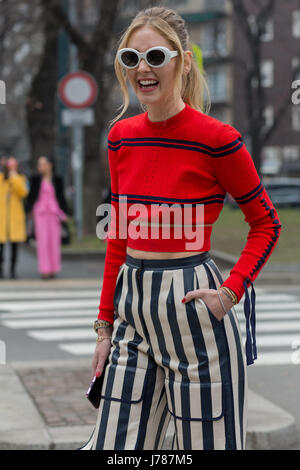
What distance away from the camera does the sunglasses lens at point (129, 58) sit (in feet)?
9.04

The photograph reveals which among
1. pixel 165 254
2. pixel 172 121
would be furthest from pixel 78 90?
pixel 165 254

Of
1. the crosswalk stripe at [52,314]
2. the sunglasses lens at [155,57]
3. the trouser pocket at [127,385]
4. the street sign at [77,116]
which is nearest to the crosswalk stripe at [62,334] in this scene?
the crosswalk stripe at [52,314]

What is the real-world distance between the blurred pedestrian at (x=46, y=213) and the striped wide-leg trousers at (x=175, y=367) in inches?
408

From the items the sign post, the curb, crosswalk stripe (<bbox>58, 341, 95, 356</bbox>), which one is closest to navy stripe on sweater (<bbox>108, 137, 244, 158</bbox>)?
the curb

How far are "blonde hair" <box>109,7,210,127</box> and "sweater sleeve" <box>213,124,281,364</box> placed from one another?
24 cm

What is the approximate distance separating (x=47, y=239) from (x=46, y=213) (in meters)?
0.38

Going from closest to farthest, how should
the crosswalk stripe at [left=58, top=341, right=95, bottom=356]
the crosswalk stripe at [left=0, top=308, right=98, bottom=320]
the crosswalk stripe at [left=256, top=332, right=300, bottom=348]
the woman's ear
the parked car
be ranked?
the woman's ear
the crosswalk stripe at [left=58, top=341, right=95, bottom=356]
the crosswalk stripe at [left=256, top=332, right=300, bottom=348]
the crosswalk stripe at [left=0, top=308, right=98, bottom=320]
the parked car

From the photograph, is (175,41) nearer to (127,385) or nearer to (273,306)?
(127,385)

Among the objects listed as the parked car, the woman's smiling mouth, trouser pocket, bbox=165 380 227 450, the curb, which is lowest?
the parked car

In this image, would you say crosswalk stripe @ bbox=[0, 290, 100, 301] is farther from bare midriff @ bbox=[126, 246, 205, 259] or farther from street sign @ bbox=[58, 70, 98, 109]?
bare midriff @ bbox=[126, 246, 205, 259]

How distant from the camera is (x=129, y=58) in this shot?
277 cm

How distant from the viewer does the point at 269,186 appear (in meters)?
35.6

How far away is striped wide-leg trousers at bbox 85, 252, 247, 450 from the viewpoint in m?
2.70

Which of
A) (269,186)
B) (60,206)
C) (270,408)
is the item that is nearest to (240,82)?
(269,186)
